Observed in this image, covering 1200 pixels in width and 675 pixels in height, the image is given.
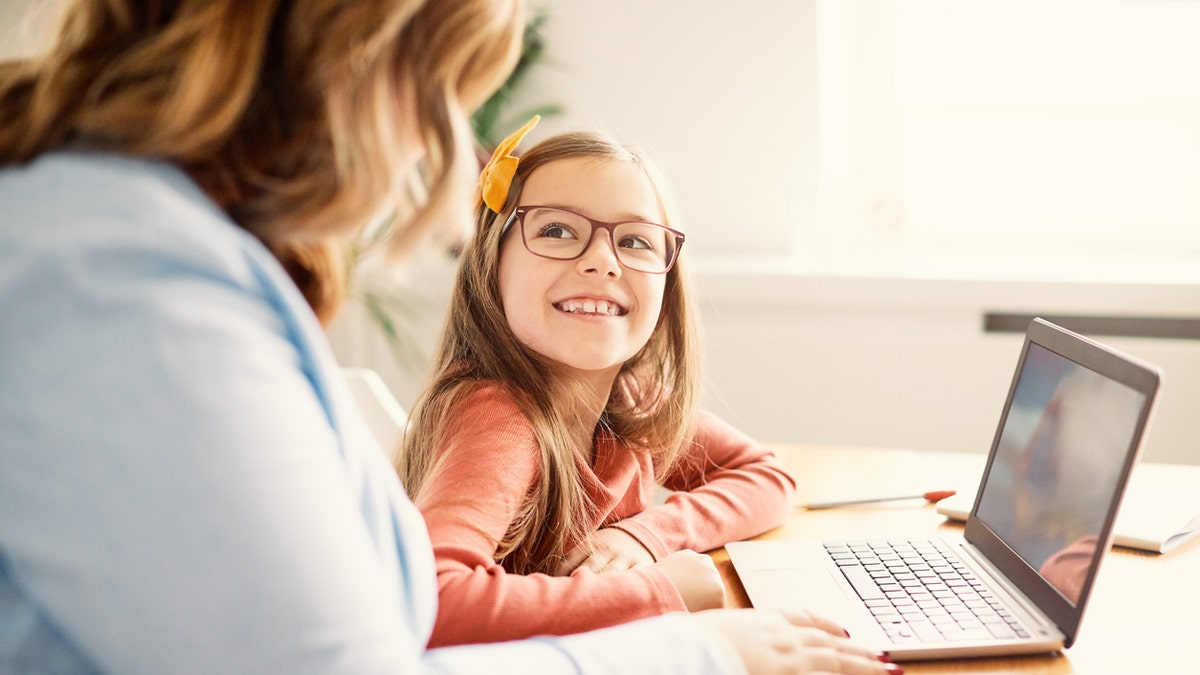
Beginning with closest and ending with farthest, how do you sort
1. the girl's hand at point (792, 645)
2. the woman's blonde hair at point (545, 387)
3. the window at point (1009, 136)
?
the girl's hand at point (792, 645) → the woman's blonde hair at point (545, 387) → the window at point (1009, 136)

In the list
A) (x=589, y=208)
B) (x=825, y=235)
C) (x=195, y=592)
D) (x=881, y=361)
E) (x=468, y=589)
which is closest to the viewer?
(x=195, y=592)

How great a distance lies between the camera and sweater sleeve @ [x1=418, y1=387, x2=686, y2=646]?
88 centimetres

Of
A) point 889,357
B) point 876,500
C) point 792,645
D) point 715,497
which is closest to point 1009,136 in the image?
point 889,357

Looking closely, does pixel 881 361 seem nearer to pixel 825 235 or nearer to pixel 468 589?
pixel 825 235

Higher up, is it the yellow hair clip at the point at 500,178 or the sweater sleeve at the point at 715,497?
the yellow hair clip at the point at 500,178

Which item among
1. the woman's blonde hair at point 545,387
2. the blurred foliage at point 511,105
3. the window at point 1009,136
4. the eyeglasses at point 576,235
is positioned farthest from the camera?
the blurred foliage at point 511,105

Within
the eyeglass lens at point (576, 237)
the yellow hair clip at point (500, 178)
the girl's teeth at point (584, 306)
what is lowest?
the girl's teeth at point (584, 306)

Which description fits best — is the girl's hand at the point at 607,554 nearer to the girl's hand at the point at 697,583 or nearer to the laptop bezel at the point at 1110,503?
the girl's hand at the point at 697,583

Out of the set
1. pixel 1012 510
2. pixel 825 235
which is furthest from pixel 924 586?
pixel 825 235

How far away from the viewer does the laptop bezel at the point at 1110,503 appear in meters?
0.88

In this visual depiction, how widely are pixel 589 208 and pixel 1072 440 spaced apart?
58 cm

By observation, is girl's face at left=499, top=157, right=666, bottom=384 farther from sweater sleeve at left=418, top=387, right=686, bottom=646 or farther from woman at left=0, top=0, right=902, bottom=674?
woman at left=0, top=0, right=902, bottom=674

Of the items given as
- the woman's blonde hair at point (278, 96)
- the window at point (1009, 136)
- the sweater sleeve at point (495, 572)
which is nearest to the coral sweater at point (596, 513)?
the sweater sleeve at point (495, 572)

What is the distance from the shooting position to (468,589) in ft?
2.92
